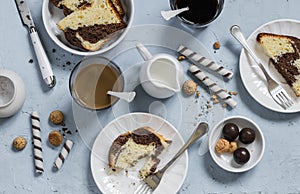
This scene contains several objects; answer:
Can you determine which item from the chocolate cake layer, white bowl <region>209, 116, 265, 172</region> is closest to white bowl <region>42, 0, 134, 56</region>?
the chocolate cake layer

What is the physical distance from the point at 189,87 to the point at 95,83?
1.04 feet

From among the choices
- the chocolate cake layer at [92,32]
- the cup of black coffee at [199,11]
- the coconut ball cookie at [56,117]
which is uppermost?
the cup of black coffee at [199,11]

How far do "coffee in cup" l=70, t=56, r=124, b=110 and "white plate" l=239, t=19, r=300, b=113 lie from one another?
43 cm

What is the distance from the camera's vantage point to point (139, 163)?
200 centimetres

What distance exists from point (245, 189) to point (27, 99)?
82 cm

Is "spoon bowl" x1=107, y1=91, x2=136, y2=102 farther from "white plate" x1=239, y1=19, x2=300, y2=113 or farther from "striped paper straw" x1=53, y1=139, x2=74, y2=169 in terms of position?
"white plate" x1=239, y1=19, x2=300, y2=113

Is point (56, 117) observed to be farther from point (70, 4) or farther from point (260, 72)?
point (260, 72)

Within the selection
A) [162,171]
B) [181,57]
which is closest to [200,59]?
[181,57]

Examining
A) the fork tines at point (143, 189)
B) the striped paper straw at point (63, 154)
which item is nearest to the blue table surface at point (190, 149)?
the striped paper straw at point (63, 154)

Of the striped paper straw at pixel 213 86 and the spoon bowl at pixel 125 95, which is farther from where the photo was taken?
the striped paper straw at pixel 213 86

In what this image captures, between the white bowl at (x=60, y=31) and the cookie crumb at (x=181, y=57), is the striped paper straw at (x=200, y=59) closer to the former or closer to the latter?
the cookie crumb at (x=181, y=57)

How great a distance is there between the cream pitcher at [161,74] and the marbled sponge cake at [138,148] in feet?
0.51

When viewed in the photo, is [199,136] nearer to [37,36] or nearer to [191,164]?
[191,164]

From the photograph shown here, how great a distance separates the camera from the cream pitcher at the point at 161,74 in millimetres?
1879
